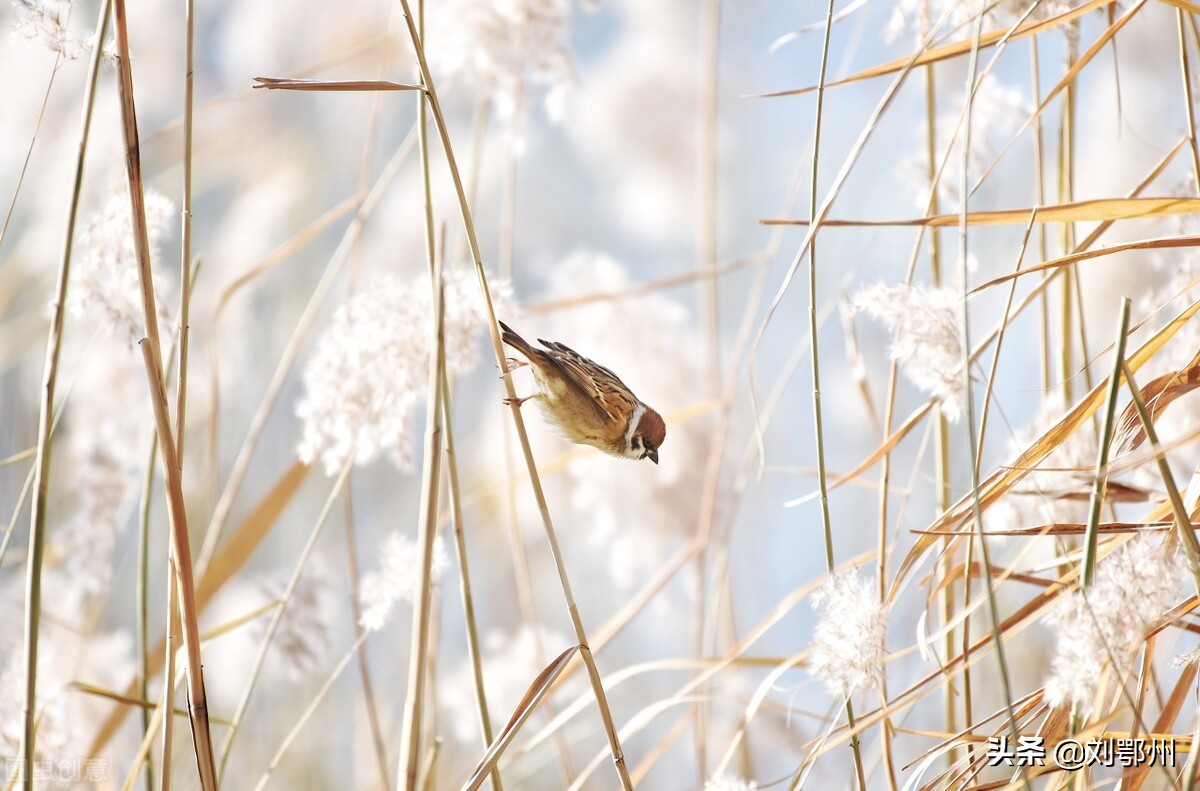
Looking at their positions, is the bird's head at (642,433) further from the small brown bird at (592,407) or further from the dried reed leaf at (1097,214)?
the dried reed leaf at (1097,214)

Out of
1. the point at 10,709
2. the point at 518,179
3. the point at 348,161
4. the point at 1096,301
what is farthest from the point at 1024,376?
the point at 10,709

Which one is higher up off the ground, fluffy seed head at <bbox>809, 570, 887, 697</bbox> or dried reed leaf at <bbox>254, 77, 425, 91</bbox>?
dried reed leaf at <bbox>254, 77, 425, 91</bbox>

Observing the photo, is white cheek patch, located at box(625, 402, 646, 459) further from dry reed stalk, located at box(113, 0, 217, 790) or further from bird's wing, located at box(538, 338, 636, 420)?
dry reed stalk, located at box(113, 0, 217, 790)

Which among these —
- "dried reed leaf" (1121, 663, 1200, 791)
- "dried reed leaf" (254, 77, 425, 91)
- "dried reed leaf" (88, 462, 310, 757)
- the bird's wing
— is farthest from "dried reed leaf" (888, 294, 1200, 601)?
"dried reed leaf" (88, 462, 310, 757)

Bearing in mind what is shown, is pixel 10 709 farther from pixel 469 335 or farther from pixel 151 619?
pixel 151 619

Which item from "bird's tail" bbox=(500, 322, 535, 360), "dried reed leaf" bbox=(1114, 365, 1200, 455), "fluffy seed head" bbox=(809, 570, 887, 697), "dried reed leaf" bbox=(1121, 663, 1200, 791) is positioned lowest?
"dried reed leaf" bbox=(1121, 663, 1200, 791)

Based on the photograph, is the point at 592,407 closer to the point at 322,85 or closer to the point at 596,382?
the point at 596,382

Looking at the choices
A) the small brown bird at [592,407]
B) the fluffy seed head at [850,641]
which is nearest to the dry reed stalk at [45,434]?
the small brown bird at [592,407]
